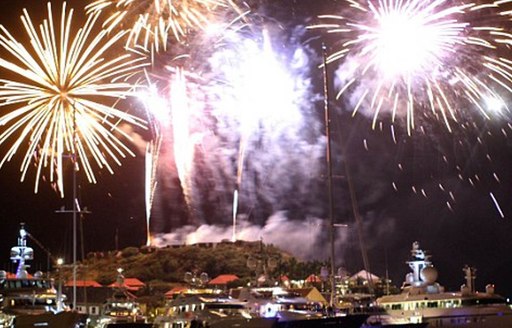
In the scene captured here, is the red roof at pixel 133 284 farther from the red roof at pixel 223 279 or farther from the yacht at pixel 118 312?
the yacht at pixel 118 312

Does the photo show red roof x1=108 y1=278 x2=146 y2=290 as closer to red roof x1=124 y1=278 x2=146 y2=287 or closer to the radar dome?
red roof x1=124 y1=278 x2=146 y2=287

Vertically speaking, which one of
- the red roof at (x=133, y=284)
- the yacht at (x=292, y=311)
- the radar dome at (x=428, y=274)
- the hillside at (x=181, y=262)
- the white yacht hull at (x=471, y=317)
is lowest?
the white yacht hull at (x=471, y=317)

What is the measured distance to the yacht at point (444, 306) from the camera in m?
37.7

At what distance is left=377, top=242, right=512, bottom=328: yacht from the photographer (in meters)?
37.7

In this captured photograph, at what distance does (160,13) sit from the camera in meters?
34.7

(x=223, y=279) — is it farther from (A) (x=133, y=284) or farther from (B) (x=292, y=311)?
(B) (x=292, y=311)

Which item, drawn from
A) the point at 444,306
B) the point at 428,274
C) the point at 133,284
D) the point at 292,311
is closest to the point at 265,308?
the point at 292,311

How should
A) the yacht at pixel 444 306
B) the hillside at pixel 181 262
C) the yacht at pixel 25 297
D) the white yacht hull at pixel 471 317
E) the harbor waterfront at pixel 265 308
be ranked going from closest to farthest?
the harbor waterfront at pixel 265 308
the yacht at pixel 25 297
the white yacht hull at pixel 471 317
the yacht at pixel 444 306
the hillside at pixel 181 262

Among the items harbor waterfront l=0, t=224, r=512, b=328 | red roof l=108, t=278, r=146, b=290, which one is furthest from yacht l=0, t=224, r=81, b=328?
red roof l=108, t=278, r=146, b=290

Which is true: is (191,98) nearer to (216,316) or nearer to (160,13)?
(160,13)

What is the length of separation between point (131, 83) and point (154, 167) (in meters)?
6.22

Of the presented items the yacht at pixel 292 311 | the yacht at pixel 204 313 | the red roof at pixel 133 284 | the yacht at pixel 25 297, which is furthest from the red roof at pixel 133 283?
the yacht at pixel 204 313

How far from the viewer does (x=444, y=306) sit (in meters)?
38.8

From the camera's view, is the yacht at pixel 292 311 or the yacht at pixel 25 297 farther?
the yacht at pixel 25 297
